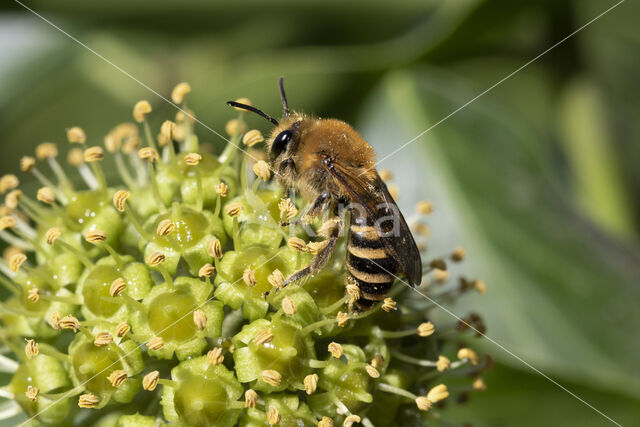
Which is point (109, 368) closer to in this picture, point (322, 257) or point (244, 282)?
point (244, 282)

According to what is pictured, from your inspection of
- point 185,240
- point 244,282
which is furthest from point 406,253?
point 185,240

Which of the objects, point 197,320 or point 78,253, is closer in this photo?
point 197,320

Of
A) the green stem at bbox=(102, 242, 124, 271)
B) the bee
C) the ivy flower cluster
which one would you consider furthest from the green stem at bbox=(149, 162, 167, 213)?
the bee

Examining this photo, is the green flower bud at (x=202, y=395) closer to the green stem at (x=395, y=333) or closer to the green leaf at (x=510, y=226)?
the green stem at (x=395, y=333)

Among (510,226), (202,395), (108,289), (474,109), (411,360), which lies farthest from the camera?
(474,109)

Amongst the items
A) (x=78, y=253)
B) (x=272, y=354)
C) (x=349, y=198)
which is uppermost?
(x=349, y=198)

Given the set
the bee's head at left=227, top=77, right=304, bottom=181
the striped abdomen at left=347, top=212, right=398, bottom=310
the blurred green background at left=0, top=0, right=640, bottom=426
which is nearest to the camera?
the striped abdomen at left=347, top=212, right=398, bottom=310

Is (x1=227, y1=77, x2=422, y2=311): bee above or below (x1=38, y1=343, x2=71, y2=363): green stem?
above

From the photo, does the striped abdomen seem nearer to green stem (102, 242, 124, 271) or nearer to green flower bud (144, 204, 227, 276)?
green flower bud (144, 204, 227, 276)
